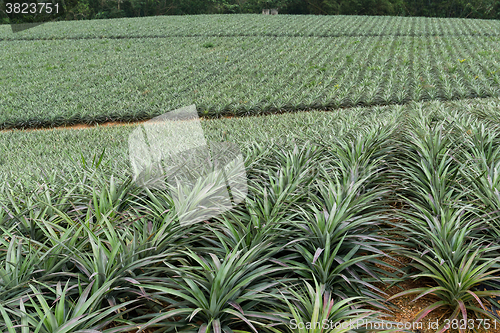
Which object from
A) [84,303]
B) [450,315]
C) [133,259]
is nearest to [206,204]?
[133,259]

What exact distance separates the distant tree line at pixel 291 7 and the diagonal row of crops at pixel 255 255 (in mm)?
49950

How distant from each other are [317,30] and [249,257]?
25904 mm

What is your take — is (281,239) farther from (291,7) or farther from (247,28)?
(291,7)

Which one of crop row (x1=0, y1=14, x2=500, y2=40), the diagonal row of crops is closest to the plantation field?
crop row (x1=0, y1=14, x2=500, y2=40)

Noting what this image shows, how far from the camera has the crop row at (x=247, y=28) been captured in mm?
24219

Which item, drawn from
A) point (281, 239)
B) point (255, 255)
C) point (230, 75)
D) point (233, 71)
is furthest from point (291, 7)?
point (255, 255)

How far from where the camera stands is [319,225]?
227 centimetres

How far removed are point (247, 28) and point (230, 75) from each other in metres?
12.8

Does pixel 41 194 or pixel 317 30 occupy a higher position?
pixel 317 30

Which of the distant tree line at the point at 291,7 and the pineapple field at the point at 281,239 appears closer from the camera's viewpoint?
the pineapple field at the point at 281,239

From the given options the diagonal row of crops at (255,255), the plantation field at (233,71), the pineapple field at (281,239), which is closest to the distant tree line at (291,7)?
the plantation field at (233,71)

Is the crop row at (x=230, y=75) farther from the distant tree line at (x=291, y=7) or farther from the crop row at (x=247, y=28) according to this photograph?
the distant tree line at (x=291, y=7)

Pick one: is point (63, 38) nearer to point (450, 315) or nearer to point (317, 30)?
point (317, 30)

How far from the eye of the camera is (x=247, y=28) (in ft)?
86.1
